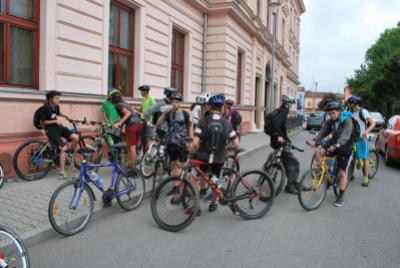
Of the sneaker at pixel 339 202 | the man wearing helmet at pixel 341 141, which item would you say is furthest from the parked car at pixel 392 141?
the sneaker at pixel 339 202

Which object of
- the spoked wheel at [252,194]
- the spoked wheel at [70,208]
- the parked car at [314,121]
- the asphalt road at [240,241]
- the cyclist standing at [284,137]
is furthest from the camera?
the parked car at [314,121]

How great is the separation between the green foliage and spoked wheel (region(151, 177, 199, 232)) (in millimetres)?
34020

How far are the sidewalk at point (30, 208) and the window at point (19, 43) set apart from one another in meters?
2.07

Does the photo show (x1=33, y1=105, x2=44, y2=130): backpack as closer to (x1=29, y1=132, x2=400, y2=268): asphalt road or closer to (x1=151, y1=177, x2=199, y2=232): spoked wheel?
(x1=29, y1=132, x2=400, y2=268): asphalt road

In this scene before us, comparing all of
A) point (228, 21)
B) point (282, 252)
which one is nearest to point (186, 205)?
point (282, 252)

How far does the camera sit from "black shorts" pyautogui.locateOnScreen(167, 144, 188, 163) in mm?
6002

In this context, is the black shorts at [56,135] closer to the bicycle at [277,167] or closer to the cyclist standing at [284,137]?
the bicycle at [277,167]

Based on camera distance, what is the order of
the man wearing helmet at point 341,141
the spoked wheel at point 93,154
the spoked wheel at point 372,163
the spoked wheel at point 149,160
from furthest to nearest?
the spoked wheel at point 372,163 < the spoked wheel at point 93,154 < the spoked wheel at point 149,160 < the man wearing helmet at point 341,141

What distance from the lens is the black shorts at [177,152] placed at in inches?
236

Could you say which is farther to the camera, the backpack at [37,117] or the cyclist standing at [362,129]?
the cyclist standing at [362,129]

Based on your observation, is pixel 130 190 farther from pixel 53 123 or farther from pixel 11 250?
pixel 11 250

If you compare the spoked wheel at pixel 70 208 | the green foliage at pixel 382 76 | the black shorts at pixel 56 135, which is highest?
the green foliage at pixel 382 76

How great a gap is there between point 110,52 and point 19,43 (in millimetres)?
2950

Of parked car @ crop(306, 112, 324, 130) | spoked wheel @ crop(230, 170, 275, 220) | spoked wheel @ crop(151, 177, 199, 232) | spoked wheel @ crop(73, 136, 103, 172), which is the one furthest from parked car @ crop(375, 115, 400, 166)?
parked car @ crop(306, 112, 324, 130)
